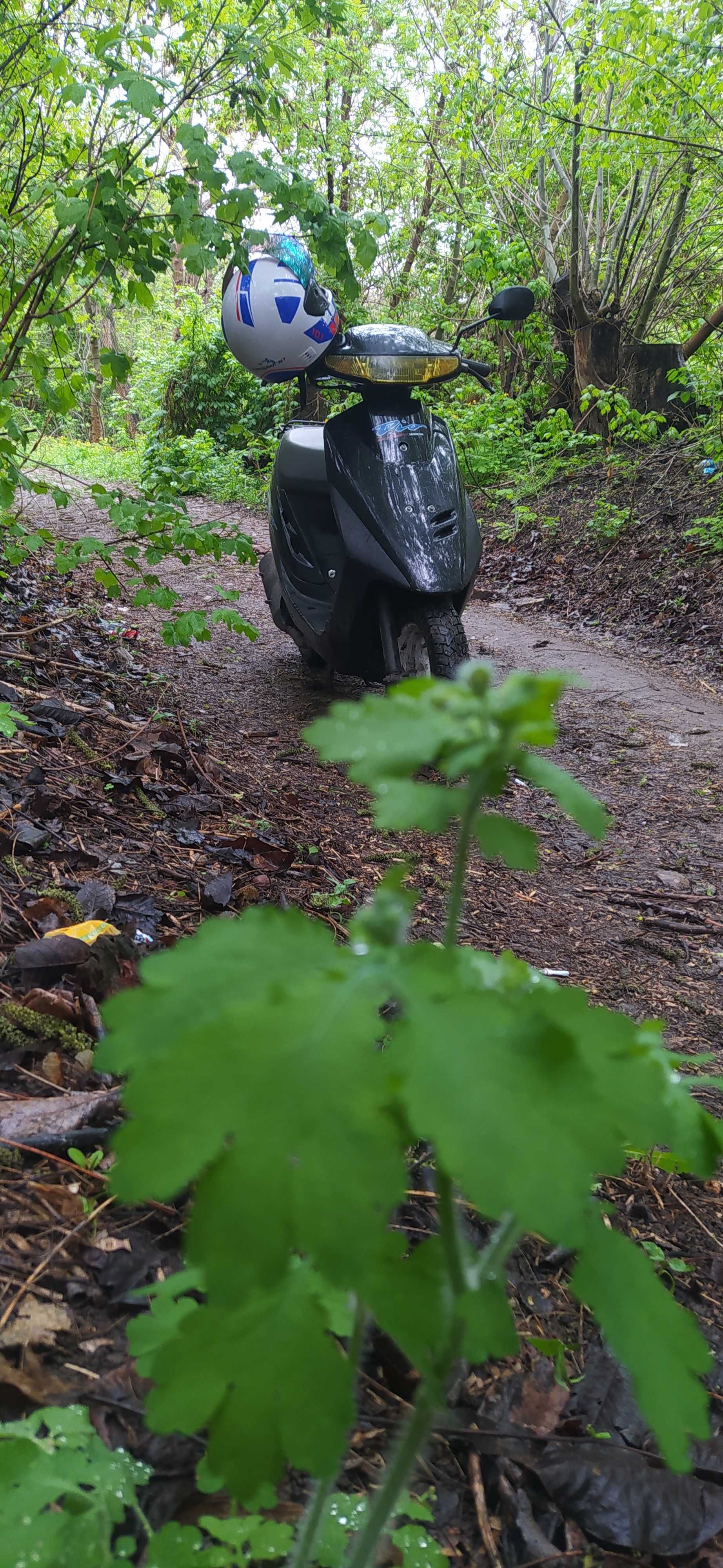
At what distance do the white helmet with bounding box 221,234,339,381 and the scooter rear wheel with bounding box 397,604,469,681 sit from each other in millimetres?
1302

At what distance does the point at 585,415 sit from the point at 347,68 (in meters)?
9.72

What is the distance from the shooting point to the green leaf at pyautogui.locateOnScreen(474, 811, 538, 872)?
55 cm

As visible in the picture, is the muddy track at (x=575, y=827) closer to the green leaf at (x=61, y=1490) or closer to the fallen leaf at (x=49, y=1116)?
the fallen leaf at (x=49, y=1116)

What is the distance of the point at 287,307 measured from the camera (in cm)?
385

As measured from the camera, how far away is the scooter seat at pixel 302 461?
4359 mm

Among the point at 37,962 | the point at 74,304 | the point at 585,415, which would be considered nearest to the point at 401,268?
the point at 585,415

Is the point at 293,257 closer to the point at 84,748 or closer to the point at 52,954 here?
the point at 84,748

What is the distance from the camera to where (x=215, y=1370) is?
Answer: 0.56 meters

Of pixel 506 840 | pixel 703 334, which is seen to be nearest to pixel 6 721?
pixel 506 840

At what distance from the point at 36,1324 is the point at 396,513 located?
10.3 ft

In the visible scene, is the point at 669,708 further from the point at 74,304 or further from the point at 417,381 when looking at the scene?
the point at 74,304

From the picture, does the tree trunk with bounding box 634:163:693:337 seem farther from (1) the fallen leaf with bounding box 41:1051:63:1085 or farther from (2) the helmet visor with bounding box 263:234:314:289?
(1) the fallen leaf with bounding box 41:1051:63:1085

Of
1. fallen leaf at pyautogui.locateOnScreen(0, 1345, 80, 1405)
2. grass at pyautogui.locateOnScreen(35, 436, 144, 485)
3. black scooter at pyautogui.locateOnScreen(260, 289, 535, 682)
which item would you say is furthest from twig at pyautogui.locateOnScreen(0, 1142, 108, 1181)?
grass at pyautogui.locateOnScreen(35, 436, 144, 485)

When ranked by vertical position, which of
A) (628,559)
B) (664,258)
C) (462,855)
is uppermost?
(664,258)
